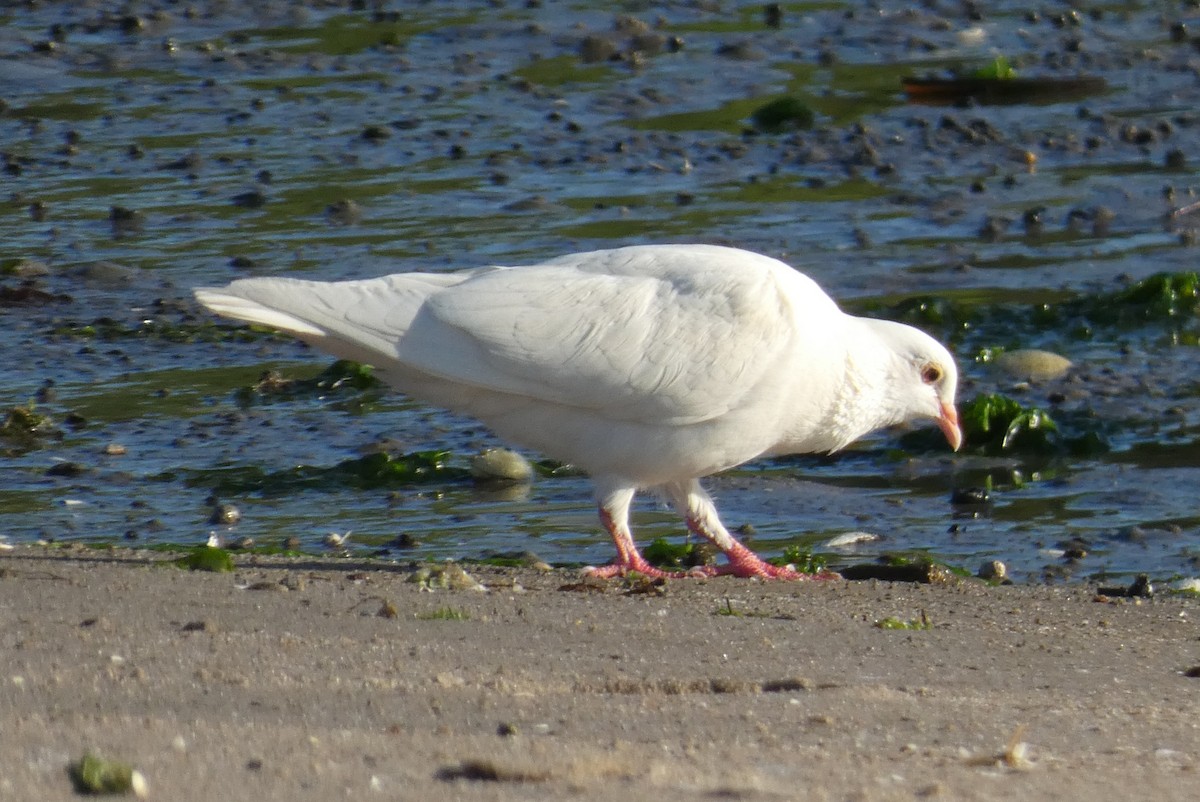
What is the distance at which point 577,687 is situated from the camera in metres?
4.06

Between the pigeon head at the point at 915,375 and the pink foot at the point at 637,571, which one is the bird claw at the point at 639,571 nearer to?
the pink foot at the point at 637,571

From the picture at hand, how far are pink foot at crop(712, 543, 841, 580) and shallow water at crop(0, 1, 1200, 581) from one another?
1.55ft

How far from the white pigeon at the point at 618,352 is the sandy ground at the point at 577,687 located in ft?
1.39

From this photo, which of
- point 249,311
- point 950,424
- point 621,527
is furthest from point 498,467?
point 249,311

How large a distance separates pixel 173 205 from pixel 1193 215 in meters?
5.60

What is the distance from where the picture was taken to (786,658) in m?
4.60

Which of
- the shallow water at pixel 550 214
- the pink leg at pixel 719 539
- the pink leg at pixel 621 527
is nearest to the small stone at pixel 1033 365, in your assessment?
the shallow water at pixel 550 214

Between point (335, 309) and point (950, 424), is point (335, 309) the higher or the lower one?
the higher one

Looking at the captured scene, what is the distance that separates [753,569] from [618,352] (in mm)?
812

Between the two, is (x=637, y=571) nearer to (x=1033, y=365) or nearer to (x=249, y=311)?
(x=249, y=311)

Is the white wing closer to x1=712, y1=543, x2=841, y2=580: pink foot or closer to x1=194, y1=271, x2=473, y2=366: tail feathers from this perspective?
x1=194, y1=271, x2=473, y2=366: tail feathers

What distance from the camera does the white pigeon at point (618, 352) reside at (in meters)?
5.81

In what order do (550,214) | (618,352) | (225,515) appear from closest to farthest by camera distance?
(618,352)
(225,515)
(550,214)

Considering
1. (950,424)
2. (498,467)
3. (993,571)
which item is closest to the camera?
(993,571)
